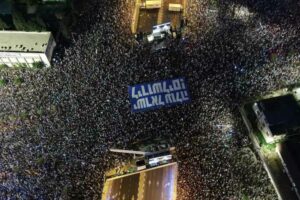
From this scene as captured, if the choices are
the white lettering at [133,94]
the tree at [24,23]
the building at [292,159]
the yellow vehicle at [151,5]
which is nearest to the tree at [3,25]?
the tree at [24,23]

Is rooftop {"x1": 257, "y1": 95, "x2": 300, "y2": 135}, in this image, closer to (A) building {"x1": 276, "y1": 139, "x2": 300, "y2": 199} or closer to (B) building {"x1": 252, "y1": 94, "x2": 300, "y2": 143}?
(B) building {"x1": 252, "y1": 94, "x2": 300, "y2": 143}

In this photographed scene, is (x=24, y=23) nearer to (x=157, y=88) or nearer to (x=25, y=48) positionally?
(x=25, y=48)

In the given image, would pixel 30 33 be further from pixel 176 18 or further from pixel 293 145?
pixel 293 145

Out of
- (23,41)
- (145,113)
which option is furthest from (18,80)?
(145,113)

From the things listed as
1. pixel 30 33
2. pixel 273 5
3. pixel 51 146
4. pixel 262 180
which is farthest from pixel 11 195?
pixel 273 5

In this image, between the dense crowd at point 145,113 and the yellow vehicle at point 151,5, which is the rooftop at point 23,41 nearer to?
the dense crowd at point 145,113

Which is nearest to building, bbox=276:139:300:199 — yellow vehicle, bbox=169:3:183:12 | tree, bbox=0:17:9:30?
yellow vehicle, bbox=169:3:183:12
